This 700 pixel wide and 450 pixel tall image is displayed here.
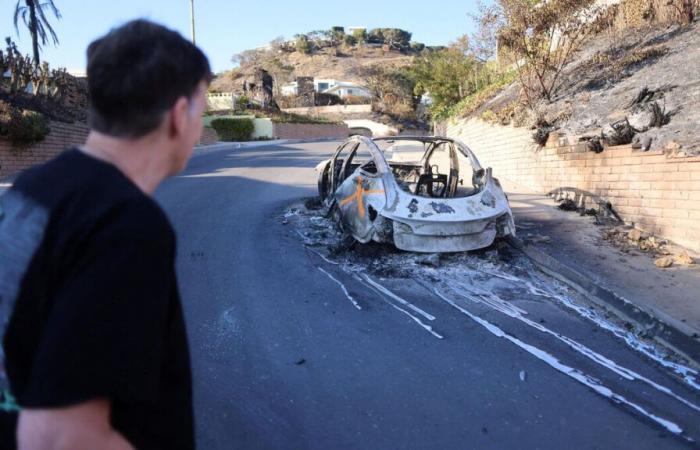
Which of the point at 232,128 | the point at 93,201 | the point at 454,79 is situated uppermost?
the point at 454,79

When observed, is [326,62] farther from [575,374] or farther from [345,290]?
[575,374]

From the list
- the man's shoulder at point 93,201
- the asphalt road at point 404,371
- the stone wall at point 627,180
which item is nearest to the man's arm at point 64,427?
the man's shoulder at point 93,201

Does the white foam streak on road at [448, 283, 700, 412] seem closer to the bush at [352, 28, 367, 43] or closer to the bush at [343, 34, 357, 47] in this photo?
the bush at [343, 34, 357, 47]

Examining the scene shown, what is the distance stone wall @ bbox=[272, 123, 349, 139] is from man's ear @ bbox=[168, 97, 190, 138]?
44533 mm

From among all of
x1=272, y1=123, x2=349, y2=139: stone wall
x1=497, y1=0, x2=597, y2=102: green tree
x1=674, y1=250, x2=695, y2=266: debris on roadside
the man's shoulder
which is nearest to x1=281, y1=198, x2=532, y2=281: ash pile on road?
x1=674, y1=250, x2=695, y2=266: debris on roadside

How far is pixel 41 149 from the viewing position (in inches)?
619

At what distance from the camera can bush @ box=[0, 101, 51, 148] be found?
14.3 meters

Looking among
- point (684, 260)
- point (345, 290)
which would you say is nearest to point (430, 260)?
point (345, 290)

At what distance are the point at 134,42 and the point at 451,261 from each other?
215 inches

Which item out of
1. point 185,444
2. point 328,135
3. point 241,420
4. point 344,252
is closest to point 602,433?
point 241,420

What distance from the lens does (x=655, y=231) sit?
716cm

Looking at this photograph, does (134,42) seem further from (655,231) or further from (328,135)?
(328,135)

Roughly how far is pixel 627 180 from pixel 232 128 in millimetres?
36395

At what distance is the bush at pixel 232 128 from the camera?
4044cm
